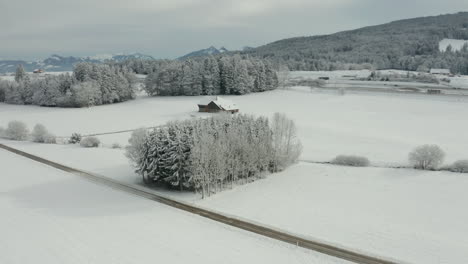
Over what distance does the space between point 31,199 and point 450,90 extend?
400 ft

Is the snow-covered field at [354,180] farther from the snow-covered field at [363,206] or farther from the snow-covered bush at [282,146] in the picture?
the snow-covered bush at [282,146]

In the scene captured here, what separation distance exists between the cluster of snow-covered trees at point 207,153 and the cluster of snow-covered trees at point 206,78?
2690 inches

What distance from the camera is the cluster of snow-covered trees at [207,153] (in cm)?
3316

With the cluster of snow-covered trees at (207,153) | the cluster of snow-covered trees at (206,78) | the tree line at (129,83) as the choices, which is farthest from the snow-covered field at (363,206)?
the cluster of snow-covered trees at (206,78)

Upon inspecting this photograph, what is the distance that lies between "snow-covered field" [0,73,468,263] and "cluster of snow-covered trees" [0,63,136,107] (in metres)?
10.3

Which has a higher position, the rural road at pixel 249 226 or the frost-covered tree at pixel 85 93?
the frost-covered tree at pixel 85 93

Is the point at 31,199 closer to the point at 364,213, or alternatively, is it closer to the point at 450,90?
the point at 364,213

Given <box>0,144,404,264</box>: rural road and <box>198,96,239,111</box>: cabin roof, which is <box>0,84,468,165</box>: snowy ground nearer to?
<box>198,96,239,111</box>: cabin roof

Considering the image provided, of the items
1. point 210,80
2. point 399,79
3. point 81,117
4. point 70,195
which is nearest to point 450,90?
point 399,79

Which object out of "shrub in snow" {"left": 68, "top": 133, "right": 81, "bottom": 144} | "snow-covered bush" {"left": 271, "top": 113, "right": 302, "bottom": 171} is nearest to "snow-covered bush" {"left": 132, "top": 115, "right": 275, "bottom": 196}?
"snow-covered bush" {"left": 271, "top": 113, "right": 302, "bottom": 171}

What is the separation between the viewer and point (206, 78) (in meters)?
108

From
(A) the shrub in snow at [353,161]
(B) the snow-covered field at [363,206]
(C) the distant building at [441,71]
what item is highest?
(C) the distant building at [441,71]

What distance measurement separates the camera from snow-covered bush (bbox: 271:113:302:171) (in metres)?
40.8

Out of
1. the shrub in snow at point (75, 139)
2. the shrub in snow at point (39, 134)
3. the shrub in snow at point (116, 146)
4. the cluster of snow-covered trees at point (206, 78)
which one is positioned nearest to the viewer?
the shrub in snow at point (116, 146)
